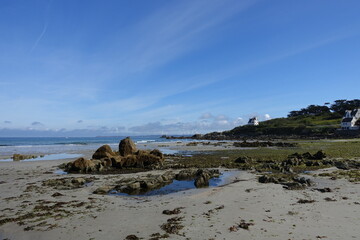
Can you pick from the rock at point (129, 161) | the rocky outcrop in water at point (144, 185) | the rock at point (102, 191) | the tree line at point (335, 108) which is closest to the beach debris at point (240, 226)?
the rocky outcrop in water at point (144, 185)

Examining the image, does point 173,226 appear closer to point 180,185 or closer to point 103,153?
point 180,185

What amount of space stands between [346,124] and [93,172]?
96133mm

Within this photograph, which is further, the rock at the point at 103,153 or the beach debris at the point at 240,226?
the rock at the point at 103,153

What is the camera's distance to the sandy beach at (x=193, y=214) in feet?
29.8

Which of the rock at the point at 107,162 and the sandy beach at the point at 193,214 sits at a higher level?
the rock at the point at 107,162

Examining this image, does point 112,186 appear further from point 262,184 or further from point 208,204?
point 262,184

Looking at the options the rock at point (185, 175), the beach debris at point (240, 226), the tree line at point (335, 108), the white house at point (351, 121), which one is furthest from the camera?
the tree line at point (335, 108)

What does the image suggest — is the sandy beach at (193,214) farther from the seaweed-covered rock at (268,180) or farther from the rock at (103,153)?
the rock at (103,153)

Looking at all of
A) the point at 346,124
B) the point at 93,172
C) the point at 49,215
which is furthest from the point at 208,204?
the point at 346,124

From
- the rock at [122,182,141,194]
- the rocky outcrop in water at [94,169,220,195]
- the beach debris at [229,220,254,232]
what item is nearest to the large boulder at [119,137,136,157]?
the rocky outcrop in water at [94,169,220,195]

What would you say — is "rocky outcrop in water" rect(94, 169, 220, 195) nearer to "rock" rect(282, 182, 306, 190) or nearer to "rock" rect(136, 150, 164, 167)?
"rock" rect(282, 182, 306, 190)

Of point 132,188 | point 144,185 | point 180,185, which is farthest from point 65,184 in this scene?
point 180,185

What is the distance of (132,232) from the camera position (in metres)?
9.42

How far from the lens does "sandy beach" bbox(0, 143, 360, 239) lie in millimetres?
9086
